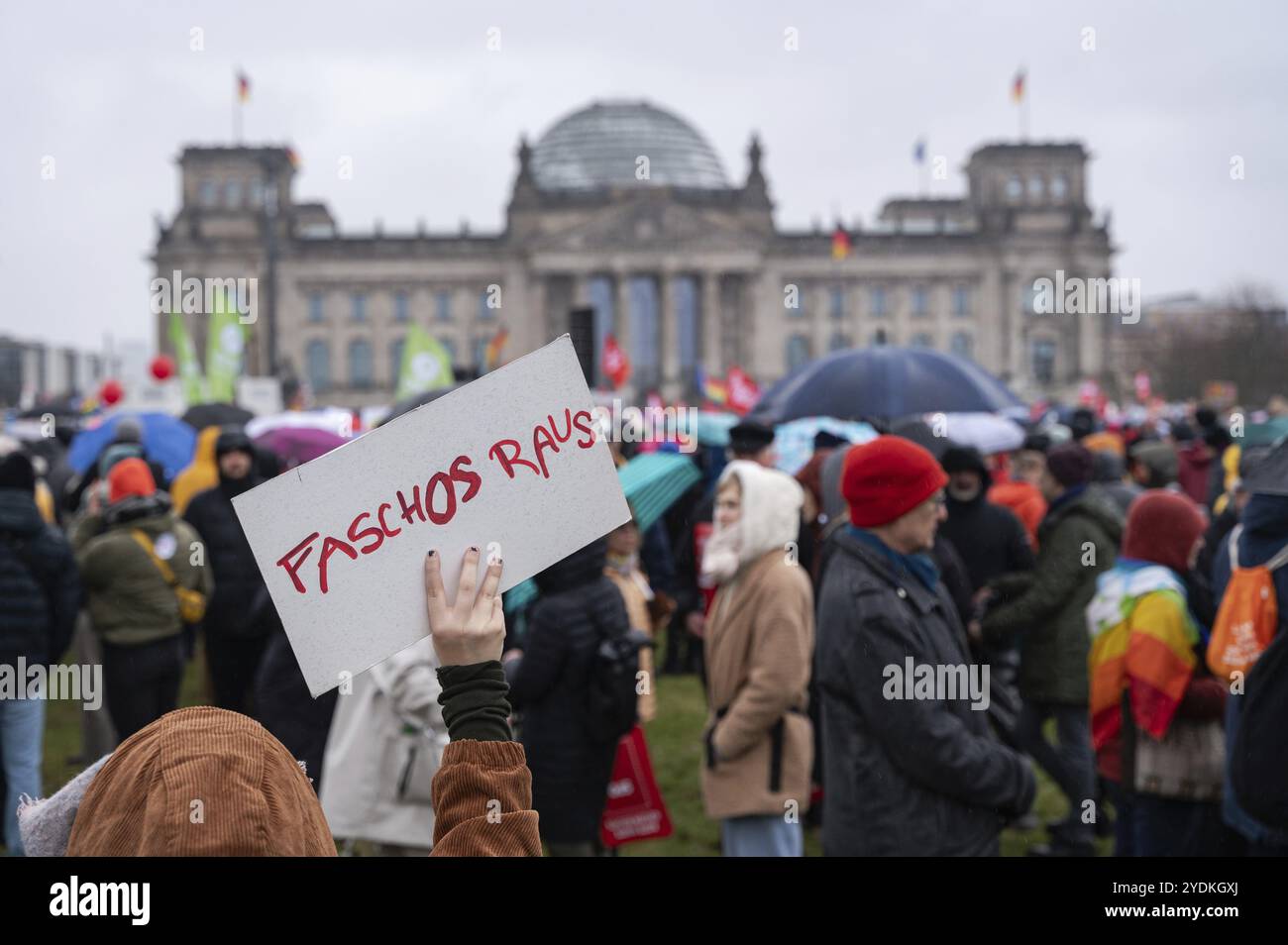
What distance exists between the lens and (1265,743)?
3031 mm

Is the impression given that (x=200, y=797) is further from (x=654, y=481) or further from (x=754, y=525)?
(x=654, y=481)

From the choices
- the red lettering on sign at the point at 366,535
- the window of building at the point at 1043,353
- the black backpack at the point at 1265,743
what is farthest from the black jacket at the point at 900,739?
the window of building at the point at 1043,353

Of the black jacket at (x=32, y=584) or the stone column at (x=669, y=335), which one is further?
the stone column at (x=669, y=335)

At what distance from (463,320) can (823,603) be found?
66254mm

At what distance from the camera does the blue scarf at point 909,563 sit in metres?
3.58

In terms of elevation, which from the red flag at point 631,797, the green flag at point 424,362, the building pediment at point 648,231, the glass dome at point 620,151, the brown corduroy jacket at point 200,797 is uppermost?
the glass dome at point 620,151

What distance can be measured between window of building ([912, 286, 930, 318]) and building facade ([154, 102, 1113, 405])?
0.15 metres

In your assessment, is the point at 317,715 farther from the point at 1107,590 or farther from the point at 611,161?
the point at 611,161

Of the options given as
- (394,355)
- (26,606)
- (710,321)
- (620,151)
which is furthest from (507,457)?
(620,151)

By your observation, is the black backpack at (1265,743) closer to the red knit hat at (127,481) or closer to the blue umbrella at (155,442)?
the red knit hat at (127,481)

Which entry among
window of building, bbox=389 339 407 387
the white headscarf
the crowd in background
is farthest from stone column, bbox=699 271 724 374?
the white headscarf

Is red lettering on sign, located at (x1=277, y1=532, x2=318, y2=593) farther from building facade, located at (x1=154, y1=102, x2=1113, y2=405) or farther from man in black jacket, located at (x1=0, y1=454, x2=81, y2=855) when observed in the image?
building facade, located at (x1=154, y1=102, x2=1113, y2=405)

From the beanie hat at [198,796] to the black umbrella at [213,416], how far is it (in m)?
10.8
